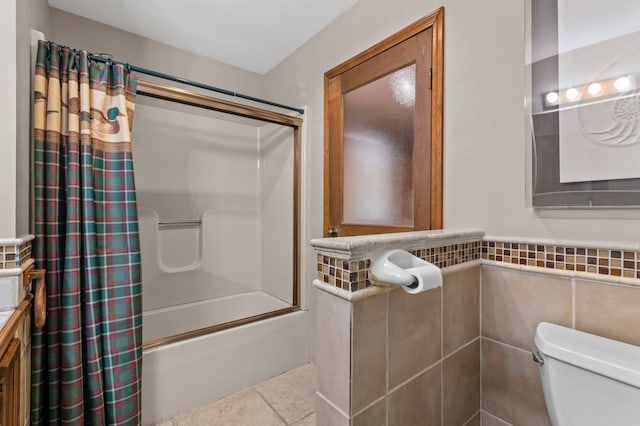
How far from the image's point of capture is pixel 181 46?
85.4 inches

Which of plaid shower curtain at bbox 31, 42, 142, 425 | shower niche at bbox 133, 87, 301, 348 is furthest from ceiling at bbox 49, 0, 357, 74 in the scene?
plaid shower curtain at bbox 31, 42, 142, 425

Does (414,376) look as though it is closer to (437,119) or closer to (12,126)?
(437,119)

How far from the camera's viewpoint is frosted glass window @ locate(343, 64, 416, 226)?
4.66 ft

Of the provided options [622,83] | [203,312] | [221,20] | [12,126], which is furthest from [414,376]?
[221,20]

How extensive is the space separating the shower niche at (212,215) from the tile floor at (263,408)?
47cm

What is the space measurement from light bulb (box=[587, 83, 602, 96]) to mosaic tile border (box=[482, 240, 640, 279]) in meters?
0.47

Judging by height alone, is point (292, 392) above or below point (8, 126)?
below

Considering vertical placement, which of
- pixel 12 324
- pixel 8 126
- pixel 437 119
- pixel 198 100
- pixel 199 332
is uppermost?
pixel 198 100

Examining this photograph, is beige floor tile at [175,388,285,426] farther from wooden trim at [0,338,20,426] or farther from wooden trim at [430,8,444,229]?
wooden trim at [430,8,444,229]

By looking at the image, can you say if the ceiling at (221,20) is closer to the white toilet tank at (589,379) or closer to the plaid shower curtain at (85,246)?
the plaid shower curtain at (85,246)

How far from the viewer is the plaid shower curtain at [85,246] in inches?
44.5

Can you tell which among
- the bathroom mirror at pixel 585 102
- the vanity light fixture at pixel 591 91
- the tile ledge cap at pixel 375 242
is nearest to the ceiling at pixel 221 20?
the bathroom mirror at pixel 585 102

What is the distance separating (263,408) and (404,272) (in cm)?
132

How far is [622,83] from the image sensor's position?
803mm
